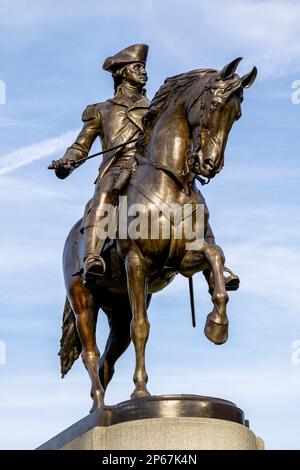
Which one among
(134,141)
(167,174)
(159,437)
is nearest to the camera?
(159,437)

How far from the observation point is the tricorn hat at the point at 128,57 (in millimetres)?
22906

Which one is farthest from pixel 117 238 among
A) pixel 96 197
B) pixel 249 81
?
pixel 249 81

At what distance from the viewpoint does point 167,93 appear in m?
21.2

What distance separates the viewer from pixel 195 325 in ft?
69.4

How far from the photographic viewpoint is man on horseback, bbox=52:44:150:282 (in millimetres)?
22516

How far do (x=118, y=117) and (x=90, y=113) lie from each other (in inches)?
18.6

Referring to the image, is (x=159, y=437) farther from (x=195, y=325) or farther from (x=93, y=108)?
(x=93, y=108)

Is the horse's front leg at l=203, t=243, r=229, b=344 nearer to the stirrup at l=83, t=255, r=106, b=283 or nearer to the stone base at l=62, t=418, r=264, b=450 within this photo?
the stone base at l=62, t=418, r=264, b=450

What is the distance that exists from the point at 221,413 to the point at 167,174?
3130mm

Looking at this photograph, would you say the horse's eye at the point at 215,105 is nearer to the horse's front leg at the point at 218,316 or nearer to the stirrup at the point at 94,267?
the horse's front leg at the point at 218,316

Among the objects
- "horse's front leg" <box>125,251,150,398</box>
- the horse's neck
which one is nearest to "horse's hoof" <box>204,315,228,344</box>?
"horse's front leg" <box>125,251,150,398</box>

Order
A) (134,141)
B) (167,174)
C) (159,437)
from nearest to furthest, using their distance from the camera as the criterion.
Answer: (159,437) → (167,174) → (134,141)

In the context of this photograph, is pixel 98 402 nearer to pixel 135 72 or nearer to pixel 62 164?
pixel 62 164
